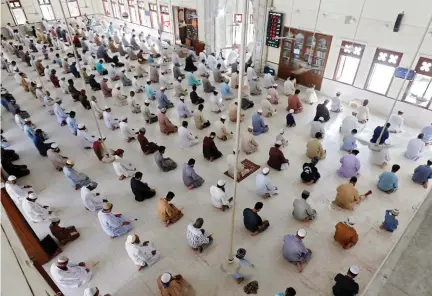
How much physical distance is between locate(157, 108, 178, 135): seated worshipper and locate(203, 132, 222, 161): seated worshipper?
6.14 ft

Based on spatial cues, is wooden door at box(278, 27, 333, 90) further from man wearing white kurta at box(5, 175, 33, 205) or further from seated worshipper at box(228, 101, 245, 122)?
man wearing white kurta at box(5, 175, 33, 205)

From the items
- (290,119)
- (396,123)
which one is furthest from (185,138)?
(396,123)

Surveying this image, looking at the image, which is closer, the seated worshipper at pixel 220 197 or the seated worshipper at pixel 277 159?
Result: the seated worshipper at pixel 220 197

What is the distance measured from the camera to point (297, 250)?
545 cm

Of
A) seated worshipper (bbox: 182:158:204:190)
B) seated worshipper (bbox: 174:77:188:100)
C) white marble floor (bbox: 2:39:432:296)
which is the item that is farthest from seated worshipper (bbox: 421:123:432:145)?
seated worshipper (bbox: 174:77:188:100)

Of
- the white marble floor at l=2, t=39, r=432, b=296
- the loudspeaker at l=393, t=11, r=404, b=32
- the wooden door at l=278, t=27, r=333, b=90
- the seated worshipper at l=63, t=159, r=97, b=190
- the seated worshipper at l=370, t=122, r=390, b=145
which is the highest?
the loudspeaker at l=393, t=11, r=404, b=32

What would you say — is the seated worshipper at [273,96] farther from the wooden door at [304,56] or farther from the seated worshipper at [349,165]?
the seated worshipper at [349,165]

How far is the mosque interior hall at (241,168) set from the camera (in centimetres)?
531

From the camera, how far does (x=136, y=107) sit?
1089cm

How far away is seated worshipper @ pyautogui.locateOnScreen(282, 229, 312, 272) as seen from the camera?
5.46 metres

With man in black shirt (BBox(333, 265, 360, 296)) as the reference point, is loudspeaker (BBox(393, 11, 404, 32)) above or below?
above

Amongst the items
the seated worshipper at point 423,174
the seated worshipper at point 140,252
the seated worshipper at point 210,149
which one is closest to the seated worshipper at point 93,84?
the seated worshipper at point 210,149

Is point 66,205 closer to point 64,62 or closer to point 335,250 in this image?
point 335,250

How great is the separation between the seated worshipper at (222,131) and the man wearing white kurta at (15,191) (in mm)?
5494
